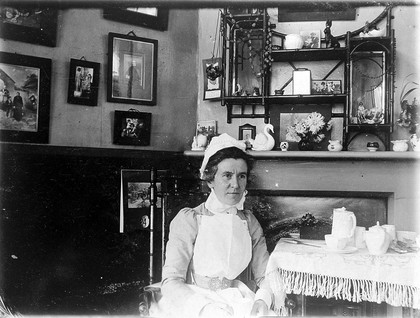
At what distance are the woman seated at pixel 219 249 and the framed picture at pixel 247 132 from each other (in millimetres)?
1207

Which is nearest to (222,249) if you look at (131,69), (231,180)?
(231,180)

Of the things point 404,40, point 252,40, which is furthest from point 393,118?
point 252,40

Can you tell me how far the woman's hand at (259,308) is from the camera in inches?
61.6

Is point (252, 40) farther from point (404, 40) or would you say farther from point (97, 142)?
point (97, 142)

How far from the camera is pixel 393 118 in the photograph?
276 centimetres

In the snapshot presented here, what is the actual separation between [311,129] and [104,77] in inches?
55.1

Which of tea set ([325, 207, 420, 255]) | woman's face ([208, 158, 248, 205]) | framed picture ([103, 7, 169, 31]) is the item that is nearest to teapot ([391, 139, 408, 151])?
tea set ([325, 207, 420, 255])

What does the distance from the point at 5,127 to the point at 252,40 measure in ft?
5.82

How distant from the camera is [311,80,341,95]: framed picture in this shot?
9.63 ft

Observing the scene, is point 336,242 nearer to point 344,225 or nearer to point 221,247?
point 344,225

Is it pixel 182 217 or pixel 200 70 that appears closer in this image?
pixel 182 217

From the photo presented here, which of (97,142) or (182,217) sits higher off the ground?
(97,142)

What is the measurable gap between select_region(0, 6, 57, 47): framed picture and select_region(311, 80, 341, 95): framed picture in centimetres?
173

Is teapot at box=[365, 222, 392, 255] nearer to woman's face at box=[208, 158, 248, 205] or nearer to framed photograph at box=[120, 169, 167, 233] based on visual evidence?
woman's face at box=[208, 158, 248, 205]
